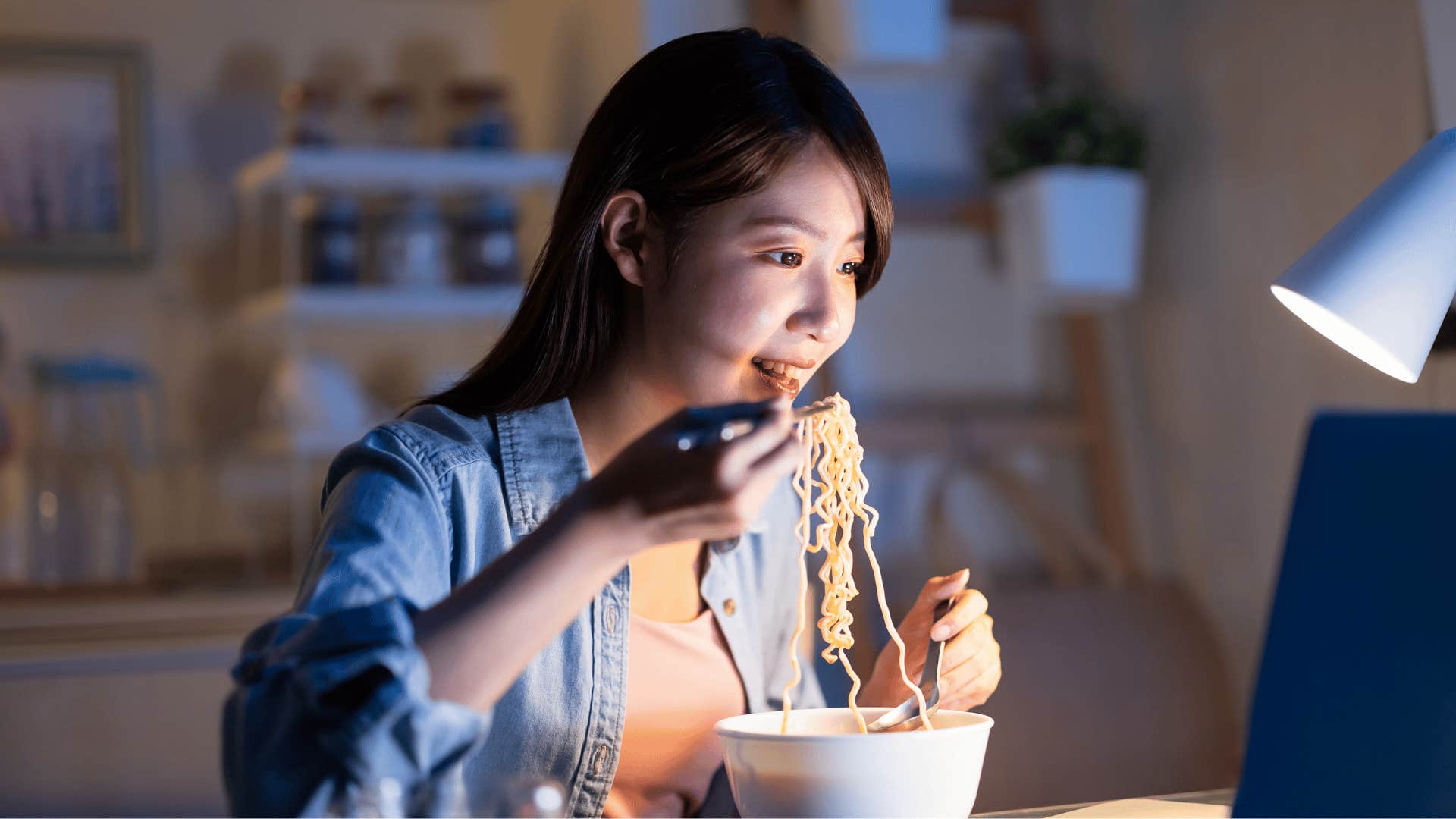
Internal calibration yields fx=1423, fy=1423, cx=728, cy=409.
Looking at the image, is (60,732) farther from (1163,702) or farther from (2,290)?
(1163,702)

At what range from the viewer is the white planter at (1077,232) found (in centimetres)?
205

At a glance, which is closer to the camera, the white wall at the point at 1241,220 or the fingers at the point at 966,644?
the fingers at the point at 966,644

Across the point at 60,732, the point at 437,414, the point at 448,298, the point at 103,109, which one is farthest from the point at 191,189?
the point at 437,414

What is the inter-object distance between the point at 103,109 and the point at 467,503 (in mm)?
1839

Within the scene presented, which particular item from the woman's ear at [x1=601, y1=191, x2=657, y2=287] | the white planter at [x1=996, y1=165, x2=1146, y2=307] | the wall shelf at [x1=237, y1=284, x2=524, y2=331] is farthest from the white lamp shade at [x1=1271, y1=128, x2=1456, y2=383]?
the wall shelf at [x1=237, y1=284, x2=524, y2=331]

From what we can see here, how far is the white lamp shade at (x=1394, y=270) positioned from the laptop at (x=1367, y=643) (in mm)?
54

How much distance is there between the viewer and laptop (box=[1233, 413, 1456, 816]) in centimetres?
83

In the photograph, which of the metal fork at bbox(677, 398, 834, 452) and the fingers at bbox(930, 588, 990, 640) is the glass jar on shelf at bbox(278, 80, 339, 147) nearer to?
the fingers at bbox(930, 588, 990, 640)

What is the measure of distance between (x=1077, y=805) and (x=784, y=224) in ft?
1.62

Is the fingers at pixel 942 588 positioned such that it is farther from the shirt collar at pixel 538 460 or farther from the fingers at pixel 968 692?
the shirt collar at pixel 538 460

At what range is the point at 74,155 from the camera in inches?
99.3

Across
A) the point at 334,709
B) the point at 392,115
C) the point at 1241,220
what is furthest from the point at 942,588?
the point at 392,115

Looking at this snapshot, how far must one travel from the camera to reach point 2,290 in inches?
97.9

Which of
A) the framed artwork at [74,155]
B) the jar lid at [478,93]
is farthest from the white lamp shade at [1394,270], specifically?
the framed artwork at [74,155]
